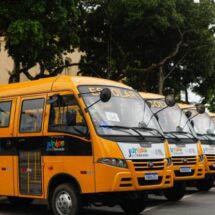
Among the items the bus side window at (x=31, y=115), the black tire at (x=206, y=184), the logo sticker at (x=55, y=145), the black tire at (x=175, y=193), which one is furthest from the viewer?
the black tire at (x=206, y=184)

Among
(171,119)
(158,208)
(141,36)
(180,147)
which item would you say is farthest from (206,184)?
(141,36)

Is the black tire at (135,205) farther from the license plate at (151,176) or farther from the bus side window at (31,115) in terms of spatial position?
the bus side window at (31,115)

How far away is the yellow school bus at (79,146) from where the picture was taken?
403 inches

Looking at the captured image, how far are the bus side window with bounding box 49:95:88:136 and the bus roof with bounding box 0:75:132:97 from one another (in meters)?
0.28

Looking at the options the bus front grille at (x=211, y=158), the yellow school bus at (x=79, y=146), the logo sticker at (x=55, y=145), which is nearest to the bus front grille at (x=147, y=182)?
the yellow school bus at (x=79, y=146)

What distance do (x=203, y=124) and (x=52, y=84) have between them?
712 cm

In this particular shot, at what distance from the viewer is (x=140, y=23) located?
100ft

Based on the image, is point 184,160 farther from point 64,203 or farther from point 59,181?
point 64,203

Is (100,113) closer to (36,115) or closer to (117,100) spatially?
(117,100)

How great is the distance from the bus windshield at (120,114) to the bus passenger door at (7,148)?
1.89m

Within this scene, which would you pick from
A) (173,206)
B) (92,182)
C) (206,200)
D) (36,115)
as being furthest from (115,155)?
(206,200)

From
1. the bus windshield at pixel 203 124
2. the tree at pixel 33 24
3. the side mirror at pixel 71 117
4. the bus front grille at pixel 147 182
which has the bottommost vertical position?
the bus front grille at pixel 147 182

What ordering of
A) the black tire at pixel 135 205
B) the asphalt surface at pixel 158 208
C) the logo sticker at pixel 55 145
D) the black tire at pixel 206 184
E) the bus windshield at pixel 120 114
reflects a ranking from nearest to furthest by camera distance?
the bus windshield at pixel 120 114 → the logo sticker at pixel 55 145 → the black tire at pixel 135 205 → the asphalt surface at pixel 158 208 → the black tire at pixel 206 184

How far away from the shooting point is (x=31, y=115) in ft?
38.1
